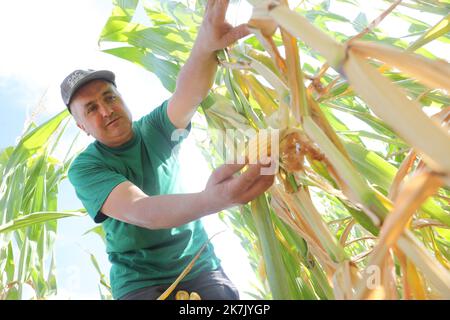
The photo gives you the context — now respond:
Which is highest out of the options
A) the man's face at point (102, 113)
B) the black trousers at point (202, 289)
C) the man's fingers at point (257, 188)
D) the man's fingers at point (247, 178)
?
the man's face at point (102, 113)

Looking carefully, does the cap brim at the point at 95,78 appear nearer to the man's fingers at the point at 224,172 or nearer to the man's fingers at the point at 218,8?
the man's fingers at the point at 218,8

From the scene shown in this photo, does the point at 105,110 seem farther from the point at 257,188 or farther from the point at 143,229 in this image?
the point at 257,188

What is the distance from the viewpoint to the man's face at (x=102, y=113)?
44.5 inches

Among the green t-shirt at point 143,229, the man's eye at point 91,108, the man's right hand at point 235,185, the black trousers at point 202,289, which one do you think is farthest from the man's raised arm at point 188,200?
the man's eye at point 91,108

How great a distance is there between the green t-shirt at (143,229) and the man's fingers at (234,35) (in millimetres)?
389

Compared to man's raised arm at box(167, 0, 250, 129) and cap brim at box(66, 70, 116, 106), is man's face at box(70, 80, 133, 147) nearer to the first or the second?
cap brim at box(66, 70, 116, 106)

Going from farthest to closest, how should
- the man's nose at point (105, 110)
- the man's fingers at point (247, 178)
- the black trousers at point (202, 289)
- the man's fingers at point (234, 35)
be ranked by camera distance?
the man's nose at point (105, 110), the black trousers at point (202, 289), the man's fingers at point (234, 35), the man's fingers at point (247, 178)

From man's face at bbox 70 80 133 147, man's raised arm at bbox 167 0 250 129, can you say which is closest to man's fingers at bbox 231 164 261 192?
man's raised arm at bbox 167 0 250 129

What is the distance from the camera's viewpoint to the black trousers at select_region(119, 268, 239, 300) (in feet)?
3.37

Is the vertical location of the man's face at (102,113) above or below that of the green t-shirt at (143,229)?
above

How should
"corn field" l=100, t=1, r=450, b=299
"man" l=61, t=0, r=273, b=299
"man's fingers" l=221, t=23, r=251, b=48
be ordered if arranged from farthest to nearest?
1. "man" l=61, t=0, r=273, b=299
2. "man's fingers" l=221, t=23, r=251, b=48
3. "corn field" l=100, t=1, r=450, b=299

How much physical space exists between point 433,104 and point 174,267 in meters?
0.60

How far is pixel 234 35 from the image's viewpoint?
2.18ft

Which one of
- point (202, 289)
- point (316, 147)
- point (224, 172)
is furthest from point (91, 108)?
point (316, 147)
